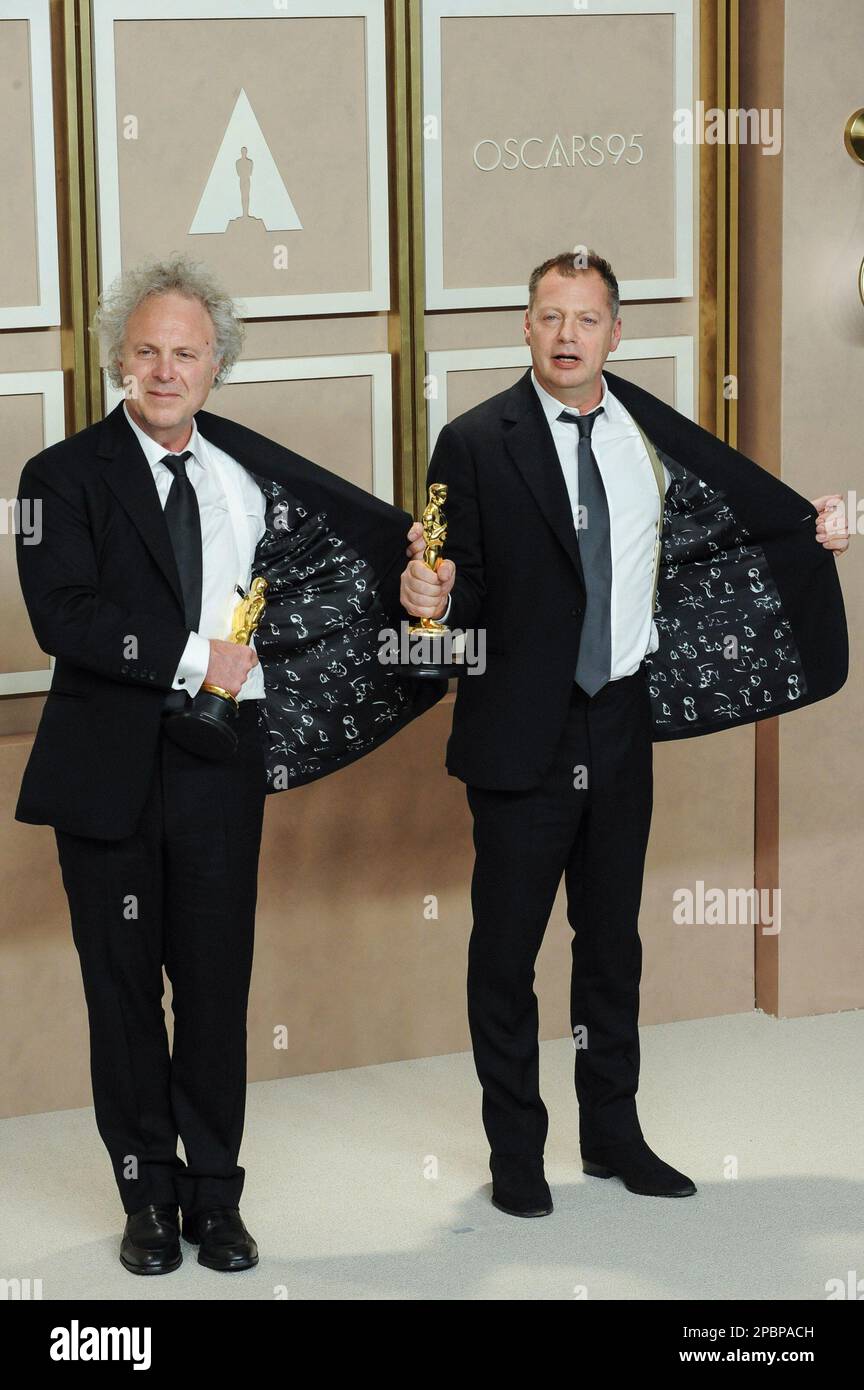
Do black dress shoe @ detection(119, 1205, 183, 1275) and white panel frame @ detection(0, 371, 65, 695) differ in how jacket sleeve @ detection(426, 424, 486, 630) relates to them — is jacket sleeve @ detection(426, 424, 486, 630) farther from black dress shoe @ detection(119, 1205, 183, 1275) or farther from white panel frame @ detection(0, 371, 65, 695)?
black dress shoe @ detection(119, 1205, 183, 1275)

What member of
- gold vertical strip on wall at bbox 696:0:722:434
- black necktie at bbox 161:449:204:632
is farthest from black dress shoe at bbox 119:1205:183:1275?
gold vertical strip on wall at bbox 696:0:722:434

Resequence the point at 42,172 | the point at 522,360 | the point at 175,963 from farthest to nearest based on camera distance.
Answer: the point at 522,360 → the point at 42,172 → the point at 175,963

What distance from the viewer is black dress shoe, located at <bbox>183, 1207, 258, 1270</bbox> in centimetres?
346

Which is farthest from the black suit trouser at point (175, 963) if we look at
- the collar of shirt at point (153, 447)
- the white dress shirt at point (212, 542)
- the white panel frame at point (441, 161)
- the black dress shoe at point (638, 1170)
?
the white panel frame at point (441, 161)

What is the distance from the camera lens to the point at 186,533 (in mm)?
3309

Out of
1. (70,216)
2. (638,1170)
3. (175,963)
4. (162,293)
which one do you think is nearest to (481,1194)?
(638,1170)

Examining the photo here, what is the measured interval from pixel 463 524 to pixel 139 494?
2.16 feet

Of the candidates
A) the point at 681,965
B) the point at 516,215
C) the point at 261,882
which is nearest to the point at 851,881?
the point at 681,965

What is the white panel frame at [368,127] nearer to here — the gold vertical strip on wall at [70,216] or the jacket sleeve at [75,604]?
the gold vertical strip on wall at [70,216]

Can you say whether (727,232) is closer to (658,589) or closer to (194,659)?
(658,589)

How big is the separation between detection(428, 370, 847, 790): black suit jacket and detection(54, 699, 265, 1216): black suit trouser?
Result: 0.50 meters

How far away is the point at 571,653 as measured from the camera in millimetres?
3525

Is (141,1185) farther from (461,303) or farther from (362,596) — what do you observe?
(461,303)

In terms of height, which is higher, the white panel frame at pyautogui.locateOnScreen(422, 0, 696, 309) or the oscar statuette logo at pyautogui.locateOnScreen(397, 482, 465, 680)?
the white panel frame at pyautogui.locateOnScreen(422, 0, 696, 309)
